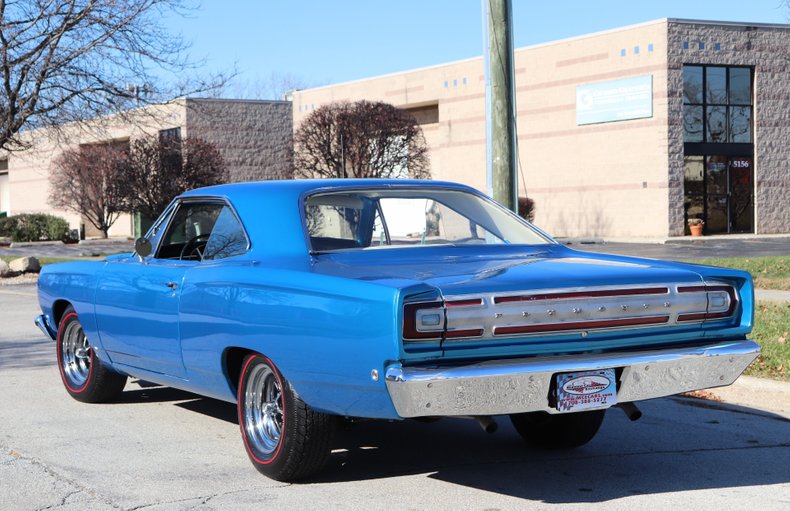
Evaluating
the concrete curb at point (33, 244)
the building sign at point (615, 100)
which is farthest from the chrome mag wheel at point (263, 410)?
the concrete curb at point (33, 244)

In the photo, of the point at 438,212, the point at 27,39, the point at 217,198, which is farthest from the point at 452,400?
the point at 27,39

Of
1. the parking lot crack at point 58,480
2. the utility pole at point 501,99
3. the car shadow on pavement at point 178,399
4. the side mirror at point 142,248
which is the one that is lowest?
the car shadow on pavement at point 178,399

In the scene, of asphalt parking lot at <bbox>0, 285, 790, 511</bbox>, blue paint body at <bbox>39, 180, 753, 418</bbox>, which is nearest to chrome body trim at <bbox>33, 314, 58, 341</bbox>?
asphalt parking lot at <bbox>0, 285, 790, 511</bbox>

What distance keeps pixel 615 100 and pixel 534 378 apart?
111 feet

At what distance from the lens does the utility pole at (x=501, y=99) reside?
11.7m

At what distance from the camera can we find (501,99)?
→ 38.5 ft

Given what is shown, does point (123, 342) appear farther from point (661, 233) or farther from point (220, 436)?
point (661, 233)

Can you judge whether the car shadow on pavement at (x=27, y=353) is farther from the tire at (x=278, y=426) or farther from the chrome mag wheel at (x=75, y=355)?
the tire at (x=278, y=426)

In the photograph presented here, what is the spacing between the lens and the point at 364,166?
3744 centimetres

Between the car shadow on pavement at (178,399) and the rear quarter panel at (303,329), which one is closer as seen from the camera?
the rear quarter panel at (303,329)

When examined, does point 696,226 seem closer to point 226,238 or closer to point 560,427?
point 560,427

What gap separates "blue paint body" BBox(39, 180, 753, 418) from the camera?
16.7ft

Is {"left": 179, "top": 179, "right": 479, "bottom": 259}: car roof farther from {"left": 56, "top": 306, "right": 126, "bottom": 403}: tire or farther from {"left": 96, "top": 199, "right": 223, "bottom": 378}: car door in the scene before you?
{"left": 56, "top": 306, "right": 126, "bottom": 403}: tire

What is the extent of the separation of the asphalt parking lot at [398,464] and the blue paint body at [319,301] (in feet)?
1.61
